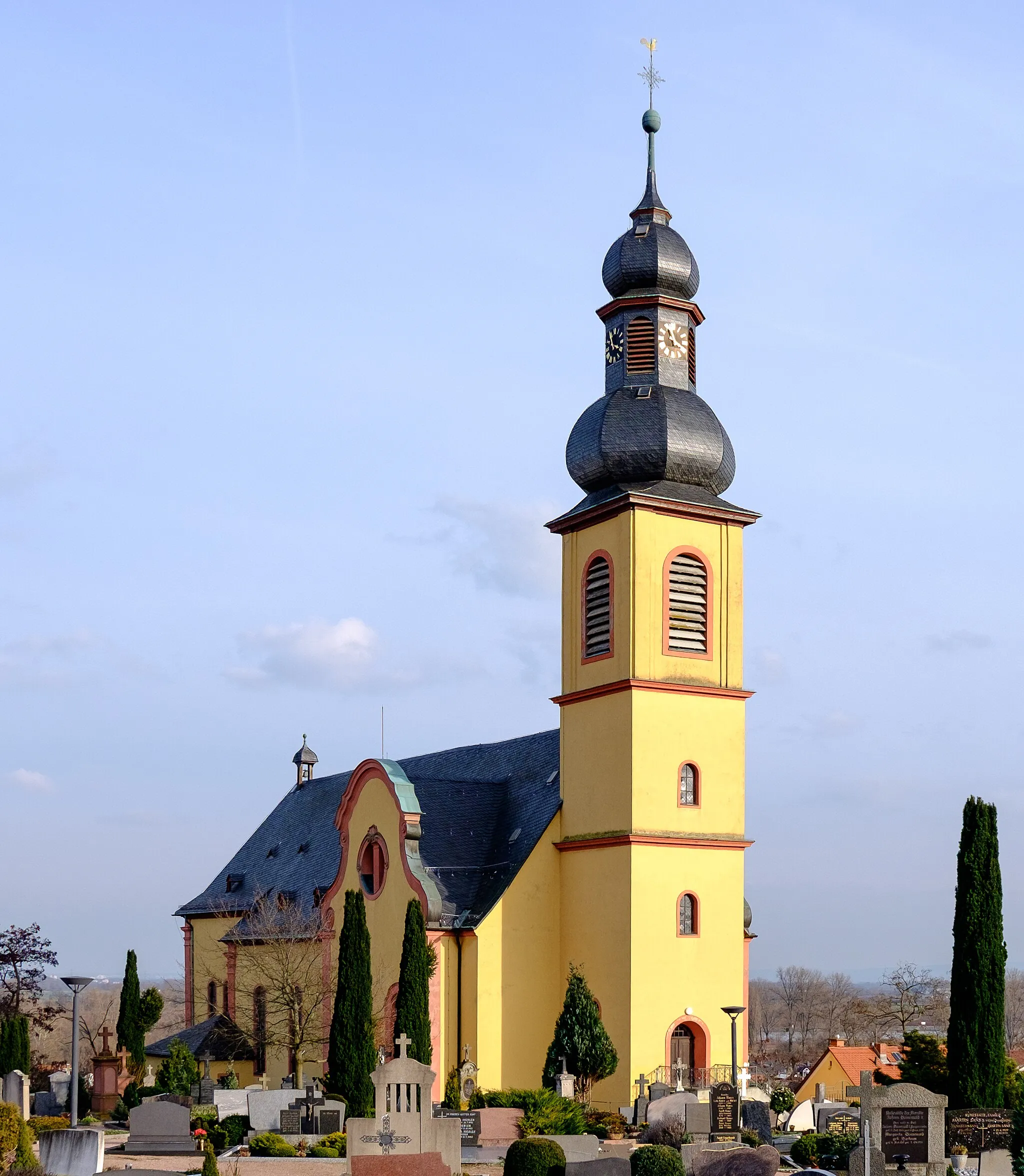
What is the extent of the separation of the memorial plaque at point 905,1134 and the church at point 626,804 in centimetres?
1005

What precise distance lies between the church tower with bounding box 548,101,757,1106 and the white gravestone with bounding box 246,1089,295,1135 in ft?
23.2

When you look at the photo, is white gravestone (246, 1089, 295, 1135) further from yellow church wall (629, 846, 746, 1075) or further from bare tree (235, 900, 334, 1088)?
yellow church wall (629, 846, 746, 1075)

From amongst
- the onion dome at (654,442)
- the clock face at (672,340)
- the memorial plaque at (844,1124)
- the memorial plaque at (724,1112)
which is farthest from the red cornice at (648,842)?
the clock face at (672,340)

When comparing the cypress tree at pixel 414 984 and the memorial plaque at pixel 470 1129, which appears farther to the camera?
the cypress tree at pixel 414 984

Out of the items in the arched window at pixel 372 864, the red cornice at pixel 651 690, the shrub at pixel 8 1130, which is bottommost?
the shrub at pixel 8 1130

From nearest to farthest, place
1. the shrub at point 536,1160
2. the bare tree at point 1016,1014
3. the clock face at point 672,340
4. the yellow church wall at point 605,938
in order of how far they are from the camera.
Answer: the shrub at point 536,1160 → the yellow church wall at point 605,938 → the clock face at point 672,340 → the bare tree at point 1016,1014

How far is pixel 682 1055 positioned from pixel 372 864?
9.54 meters

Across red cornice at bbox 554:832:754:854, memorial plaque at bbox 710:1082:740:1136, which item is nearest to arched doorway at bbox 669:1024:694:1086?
red cornice at bbox 554:832:754:854

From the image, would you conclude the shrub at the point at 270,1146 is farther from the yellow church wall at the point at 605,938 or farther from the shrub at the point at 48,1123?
the yellow church wall at the point at 605,938

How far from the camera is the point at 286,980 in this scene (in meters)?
43.1

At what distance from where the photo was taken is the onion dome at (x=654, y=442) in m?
39.0

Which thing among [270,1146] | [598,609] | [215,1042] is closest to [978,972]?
[598,609]

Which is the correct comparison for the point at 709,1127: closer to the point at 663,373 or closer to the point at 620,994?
the point at 620,994

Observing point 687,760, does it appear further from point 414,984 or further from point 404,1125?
point 404,1125
